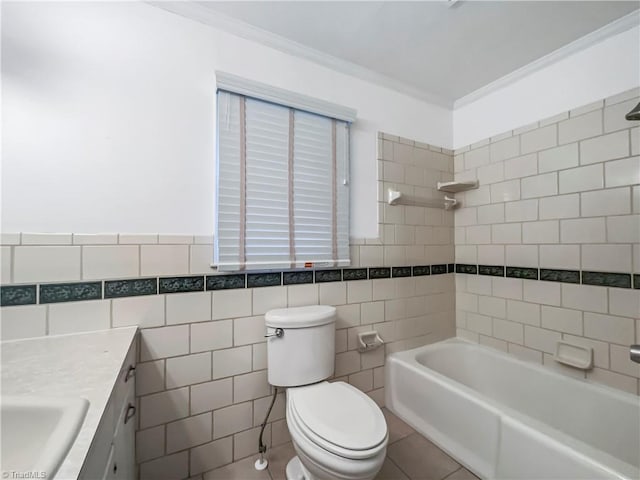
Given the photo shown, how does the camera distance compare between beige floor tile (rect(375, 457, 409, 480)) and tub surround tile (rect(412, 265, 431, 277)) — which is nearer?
beige floor tile (rect(375, 457, 409, 480))

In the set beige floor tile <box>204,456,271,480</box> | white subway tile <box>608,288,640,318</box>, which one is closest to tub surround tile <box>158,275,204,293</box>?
beige floor tile <box>204,456,271,480</box>

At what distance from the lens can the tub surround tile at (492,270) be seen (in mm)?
1910

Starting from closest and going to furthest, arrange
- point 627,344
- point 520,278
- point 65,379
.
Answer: point 65,379 < point 627,344 < point 520,278

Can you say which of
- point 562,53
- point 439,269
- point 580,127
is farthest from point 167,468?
point 562,53

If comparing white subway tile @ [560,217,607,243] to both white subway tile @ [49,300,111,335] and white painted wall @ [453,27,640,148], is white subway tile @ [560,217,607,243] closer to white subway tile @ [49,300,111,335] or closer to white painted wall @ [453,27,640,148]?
white painted wall @ [453,27,640,148]

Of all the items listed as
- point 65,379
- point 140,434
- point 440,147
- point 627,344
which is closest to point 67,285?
point 65,379

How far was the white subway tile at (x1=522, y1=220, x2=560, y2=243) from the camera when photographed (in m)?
1.64

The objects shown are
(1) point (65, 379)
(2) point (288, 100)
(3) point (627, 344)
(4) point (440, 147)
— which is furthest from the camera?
(4) point (440, 147)

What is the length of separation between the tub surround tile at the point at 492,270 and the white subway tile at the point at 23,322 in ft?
8.21

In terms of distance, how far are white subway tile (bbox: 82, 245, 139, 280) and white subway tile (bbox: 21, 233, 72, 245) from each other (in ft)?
0.23

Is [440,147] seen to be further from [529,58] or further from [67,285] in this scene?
[67,285]

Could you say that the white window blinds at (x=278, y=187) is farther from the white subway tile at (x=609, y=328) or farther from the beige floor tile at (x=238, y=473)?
the white subway tile at (x=609, y=328)

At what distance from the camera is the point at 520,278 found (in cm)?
180

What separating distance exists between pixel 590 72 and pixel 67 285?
283 centimetres
